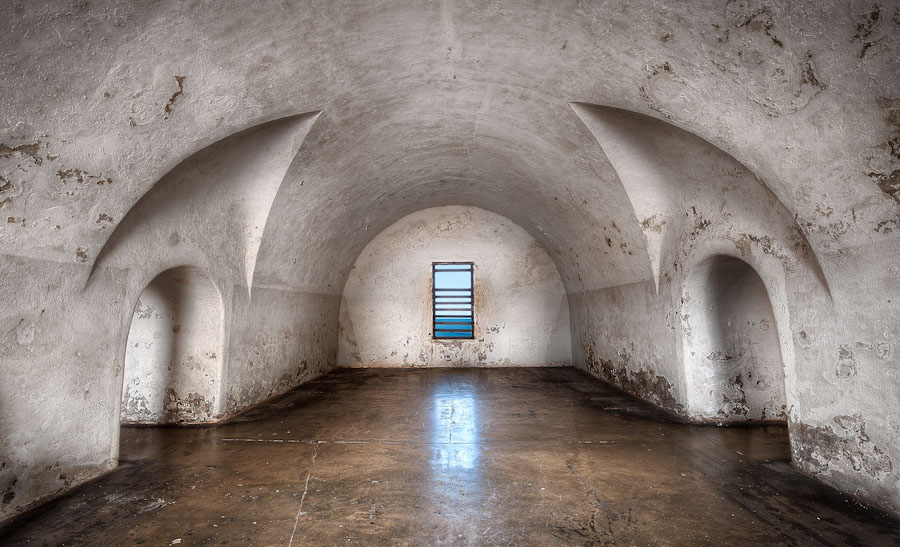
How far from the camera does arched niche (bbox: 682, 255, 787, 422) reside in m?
4.65

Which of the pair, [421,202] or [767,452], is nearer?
[767,452]

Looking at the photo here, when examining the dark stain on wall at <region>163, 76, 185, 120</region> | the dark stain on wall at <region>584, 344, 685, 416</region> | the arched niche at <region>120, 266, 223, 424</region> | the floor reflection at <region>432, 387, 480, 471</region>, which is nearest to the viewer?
the dark stain on wall at <region>163, 76, 185, 120</region>

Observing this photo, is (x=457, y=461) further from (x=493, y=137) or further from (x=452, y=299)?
(x=452, y=299)

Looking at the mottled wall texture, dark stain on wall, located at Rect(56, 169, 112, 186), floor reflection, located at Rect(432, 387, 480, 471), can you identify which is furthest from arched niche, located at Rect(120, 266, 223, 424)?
floor reflection, located at Rect(432, 387, 480, 471)

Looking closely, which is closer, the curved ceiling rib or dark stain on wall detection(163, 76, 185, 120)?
dark stain on wall detection(163, 76, 185, 120)

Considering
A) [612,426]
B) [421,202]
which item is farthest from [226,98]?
[421,202]

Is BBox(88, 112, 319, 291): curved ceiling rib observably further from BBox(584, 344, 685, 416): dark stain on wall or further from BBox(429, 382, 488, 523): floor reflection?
BBox(584, 344, 685, 416): dark stain on wall

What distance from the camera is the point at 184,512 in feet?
8.98

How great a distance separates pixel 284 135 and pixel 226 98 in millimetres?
1110

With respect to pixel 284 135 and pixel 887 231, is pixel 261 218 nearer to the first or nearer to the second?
pixel 284 135

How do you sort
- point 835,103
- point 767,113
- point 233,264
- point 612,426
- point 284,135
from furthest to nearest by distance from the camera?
point 233,264
point 612,426
point 284,135
point 767,113
point 835,103

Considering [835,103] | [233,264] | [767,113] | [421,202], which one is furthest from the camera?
[421,202]

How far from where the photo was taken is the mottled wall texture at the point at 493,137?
7.76 ft

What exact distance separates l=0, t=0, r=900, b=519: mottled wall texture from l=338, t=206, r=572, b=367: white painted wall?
4003 mm
